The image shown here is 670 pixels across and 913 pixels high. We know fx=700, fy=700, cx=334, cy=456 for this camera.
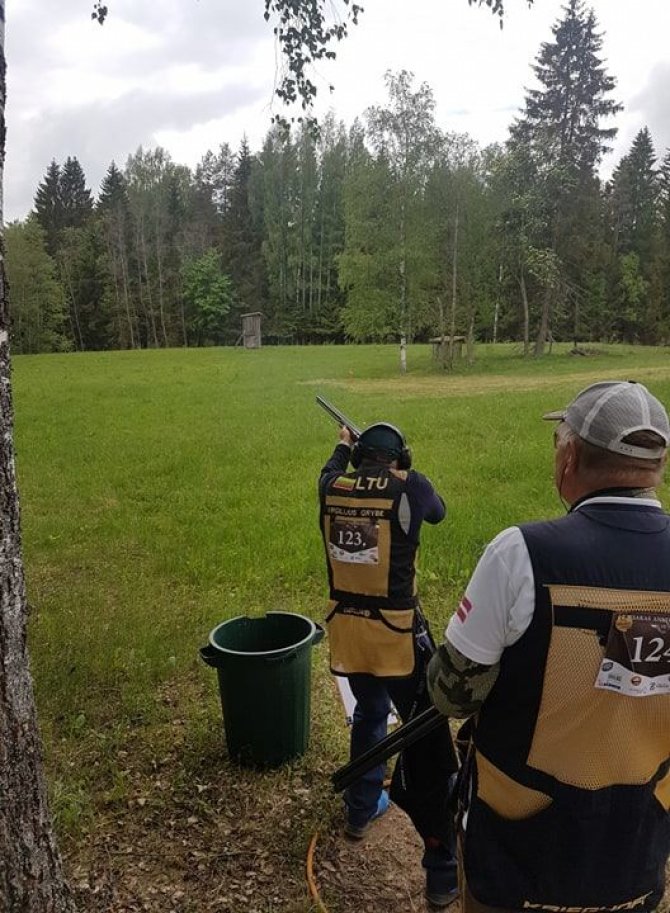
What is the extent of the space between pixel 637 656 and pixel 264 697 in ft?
7.41

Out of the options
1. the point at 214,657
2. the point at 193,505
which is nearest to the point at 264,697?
the point at 214,657

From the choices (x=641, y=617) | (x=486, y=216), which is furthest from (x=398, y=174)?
(x=641, y=617)

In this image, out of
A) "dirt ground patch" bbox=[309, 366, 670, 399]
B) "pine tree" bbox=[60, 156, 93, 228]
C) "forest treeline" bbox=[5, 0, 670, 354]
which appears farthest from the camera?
"pine tree" bbox=[60, 156, 93, 228]

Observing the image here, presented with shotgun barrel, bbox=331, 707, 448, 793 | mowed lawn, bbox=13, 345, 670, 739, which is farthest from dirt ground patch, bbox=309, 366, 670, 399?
shotgun barrel, bbox=331, 707, 448, 793

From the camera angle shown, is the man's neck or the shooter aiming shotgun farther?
the shooter aiming shotgun

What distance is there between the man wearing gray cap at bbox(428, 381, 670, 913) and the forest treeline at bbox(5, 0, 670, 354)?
14277 mm

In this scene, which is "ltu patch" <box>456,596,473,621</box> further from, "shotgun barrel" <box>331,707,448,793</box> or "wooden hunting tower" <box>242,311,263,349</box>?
"wooden hunting tower" <box>242,311,263,349</box>

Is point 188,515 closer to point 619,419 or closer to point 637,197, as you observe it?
point 619,419

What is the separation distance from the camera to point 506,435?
11711 millimetres

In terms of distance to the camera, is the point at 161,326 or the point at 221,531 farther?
the point at 161,326

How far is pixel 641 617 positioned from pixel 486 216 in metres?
27.3

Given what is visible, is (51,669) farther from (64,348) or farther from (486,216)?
(64,348)

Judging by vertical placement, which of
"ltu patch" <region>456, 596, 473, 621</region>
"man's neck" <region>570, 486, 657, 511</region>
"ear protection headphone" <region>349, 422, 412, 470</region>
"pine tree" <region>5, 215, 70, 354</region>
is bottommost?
"ltu patch" <region>456, 596, 473, 621</region>

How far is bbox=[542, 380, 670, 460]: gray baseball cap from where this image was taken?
1.52 metres
